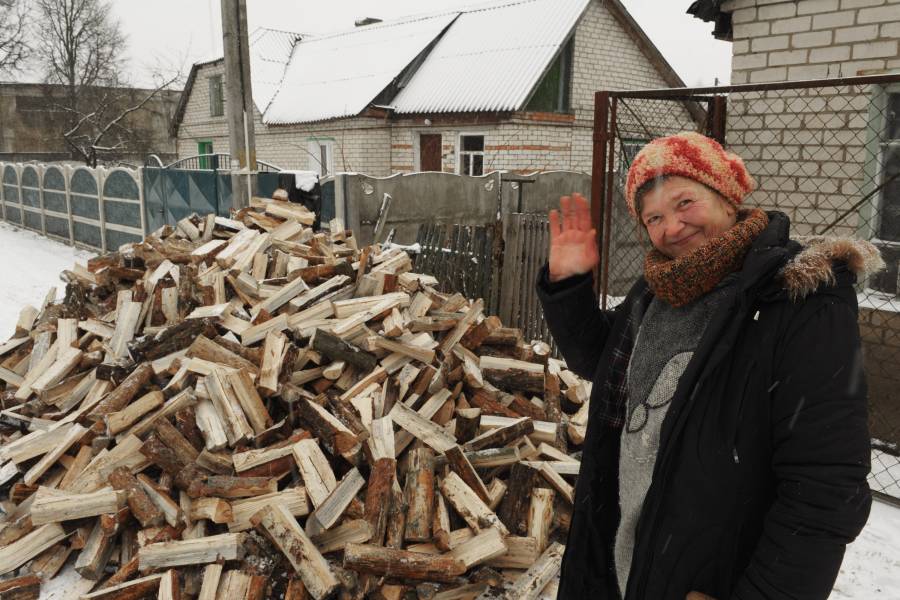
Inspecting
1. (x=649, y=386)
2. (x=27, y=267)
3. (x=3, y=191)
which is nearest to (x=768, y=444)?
(x=649, y=386)

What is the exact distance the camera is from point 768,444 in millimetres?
1451

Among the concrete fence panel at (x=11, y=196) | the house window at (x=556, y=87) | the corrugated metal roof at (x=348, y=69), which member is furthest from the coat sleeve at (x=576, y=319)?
the concrete fence panel at (x=11, y=196)

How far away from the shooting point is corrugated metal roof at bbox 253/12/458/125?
59.4 feet

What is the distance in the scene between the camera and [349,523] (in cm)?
317

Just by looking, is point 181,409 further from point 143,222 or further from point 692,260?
point 143,222

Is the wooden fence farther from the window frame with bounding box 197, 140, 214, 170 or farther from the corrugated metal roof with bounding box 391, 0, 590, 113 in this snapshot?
the window frame with bounding box 197, 140, 214, 170

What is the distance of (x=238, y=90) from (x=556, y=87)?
31.9 ft

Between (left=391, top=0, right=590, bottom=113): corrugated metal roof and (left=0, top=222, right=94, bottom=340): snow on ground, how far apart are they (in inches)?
349

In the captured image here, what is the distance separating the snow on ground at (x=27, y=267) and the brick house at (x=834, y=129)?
26.3 feet

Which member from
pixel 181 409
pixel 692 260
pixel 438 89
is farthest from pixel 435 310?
pixel 438 89

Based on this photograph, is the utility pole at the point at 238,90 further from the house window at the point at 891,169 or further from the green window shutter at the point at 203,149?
the green window shutter at the point at 203,149

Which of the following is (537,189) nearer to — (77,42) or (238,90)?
(238,90)

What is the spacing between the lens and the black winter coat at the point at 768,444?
1.35 meters

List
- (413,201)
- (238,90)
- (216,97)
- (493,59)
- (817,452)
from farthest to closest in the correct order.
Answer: (216,97)
(493,59)
(238,90)
(413,201)
(817,452)
